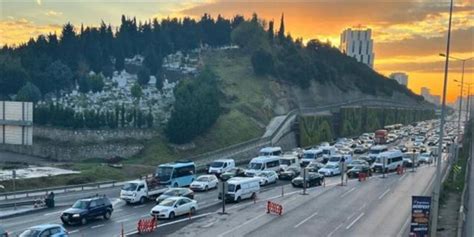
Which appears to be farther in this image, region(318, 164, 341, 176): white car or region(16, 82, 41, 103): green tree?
region(16, 82, 41, 103): green tree

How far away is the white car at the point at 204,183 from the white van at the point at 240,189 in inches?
196

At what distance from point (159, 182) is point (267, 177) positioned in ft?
33.8

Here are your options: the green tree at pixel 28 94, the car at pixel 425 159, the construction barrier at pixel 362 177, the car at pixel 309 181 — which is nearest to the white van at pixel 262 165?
the car at pixel 309 181

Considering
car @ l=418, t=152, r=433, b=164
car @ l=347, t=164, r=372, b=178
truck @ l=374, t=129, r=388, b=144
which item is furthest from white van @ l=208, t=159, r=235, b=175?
truck @ l=374, t=129, r=388, b=144

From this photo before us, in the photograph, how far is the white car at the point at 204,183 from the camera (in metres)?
43.0

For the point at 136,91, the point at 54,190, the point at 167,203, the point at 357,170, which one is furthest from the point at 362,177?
the point at 136,91

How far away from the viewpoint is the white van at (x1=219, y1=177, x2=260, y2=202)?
37906mm

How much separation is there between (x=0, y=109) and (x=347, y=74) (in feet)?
465

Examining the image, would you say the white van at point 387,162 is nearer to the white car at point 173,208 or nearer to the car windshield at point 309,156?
the car windshield at point 309,156

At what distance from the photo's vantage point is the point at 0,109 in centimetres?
3284

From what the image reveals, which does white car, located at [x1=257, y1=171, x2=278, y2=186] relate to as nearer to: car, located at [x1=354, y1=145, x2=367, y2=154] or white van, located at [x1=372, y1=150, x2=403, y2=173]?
white van, located at [x1=372, y1=150, x2=403, y2=173]

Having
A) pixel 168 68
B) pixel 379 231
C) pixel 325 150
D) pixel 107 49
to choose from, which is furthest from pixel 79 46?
pixel 379 231

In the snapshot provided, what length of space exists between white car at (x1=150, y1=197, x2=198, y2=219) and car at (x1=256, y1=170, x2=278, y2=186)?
1433 cm

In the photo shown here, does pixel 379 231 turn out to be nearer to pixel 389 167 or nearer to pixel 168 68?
pixel 389 167
